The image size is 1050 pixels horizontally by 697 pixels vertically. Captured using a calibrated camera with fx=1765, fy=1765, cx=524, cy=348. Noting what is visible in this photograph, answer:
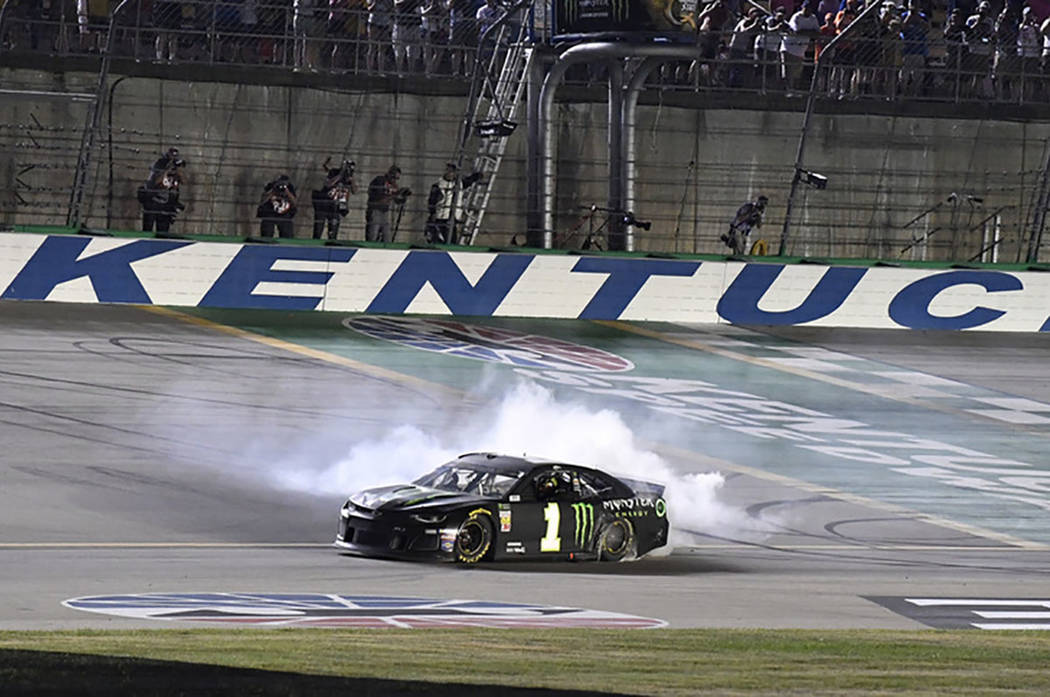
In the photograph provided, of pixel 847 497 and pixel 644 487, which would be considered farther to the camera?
pixel 847 497

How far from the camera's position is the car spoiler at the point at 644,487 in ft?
47.9

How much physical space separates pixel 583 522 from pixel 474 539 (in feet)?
3.24

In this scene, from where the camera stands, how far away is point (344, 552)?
45.4 feet

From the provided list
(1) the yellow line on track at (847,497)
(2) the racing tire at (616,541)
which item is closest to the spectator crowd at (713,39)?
(1) the yellow line on track at (847,497)

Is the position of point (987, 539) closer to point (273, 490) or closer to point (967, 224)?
point (273, 490)

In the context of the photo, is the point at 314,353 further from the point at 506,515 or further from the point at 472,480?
the point at 506,515

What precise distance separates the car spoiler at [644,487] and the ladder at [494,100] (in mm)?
9950

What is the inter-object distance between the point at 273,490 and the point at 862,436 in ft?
23.8

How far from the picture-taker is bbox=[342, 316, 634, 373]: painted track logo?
2192 cm

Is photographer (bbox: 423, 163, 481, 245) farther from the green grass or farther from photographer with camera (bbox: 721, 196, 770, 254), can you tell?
the green grass

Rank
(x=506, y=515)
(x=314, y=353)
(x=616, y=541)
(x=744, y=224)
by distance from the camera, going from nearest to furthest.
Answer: (x=506, y=515) < (x=616, y=541) < (x=314, y=353) < (x=744, y=224)

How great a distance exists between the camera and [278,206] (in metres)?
23.7

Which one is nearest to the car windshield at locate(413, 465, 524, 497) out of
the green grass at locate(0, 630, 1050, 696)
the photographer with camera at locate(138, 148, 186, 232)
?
the green grass at locate(0, 630, 1050, 696)

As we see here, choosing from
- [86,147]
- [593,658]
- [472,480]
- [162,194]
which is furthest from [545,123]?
[593,658]
